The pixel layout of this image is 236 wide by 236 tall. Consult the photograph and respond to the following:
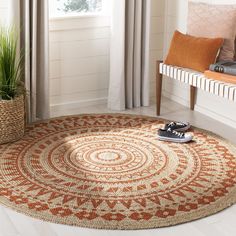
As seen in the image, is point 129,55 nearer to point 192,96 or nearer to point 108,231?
point 192,96

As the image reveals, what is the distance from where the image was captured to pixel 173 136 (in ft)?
12.0

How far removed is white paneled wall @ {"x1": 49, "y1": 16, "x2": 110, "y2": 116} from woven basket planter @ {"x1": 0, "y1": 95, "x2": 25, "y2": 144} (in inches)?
26.2

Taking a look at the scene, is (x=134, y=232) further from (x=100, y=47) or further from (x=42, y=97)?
(x=100, y=47)

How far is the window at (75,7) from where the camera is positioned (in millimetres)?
4238

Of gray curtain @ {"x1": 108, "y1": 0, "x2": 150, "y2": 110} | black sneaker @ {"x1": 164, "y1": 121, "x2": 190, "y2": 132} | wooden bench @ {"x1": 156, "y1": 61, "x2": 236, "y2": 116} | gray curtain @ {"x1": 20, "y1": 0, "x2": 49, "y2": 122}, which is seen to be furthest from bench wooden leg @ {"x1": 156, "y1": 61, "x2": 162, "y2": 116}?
gray curtain @ {"x1": 20, "y1": 0, "x2": 49, "y2": 122}

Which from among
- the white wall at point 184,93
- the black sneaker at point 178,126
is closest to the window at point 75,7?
the white wall at point 184,93

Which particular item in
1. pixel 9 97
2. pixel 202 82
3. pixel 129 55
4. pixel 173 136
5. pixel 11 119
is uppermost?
pixel 129 55

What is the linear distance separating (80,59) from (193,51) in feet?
3.39

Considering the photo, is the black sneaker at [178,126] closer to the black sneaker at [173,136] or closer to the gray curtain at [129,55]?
the black sneaker at [173,136]

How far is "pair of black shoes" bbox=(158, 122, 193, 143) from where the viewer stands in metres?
3.64

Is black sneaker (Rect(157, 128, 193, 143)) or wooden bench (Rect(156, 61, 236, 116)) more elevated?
wooden bench (Rect(156, 61, 236, 116))

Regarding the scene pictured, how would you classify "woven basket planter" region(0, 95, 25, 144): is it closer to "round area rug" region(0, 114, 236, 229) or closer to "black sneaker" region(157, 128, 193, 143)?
"round area rug" region(0, 114, 236, 229)

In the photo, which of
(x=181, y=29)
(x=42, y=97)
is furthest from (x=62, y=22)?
(x=181, y=29)

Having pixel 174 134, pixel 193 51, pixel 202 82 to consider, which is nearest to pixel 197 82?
pixel 202 82
